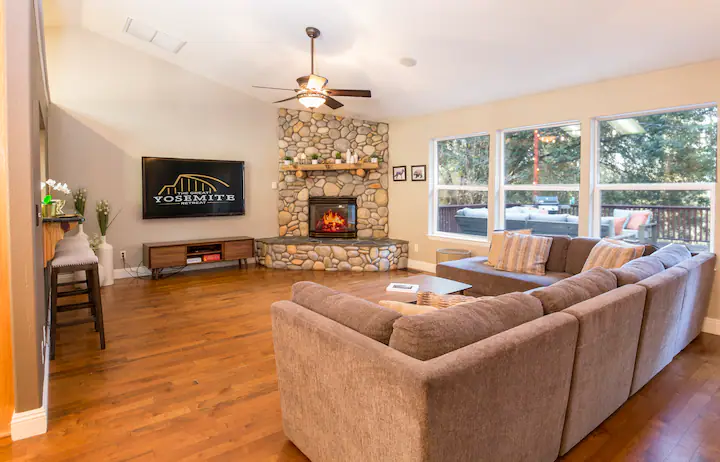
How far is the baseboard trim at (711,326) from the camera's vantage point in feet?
12.8

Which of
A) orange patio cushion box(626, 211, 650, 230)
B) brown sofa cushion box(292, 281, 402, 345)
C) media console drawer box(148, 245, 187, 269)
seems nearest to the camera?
brown sofa cushion box(292, 281, 402, 345)

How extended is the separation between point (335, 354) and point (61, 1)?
555 centimetres

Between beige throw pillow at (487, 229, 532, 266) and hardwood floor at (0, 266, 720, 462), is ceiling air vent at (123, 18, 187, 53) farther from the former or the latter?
beige throw pillow at (487, 229, 532, 266)

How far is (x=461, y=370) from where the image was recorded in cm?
145

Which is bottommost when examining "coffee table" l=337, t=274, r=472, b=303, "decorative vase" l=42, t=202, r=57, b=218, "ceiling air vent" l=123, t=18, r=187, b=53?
"coffee table" l=337, t=274, r=472, b=303

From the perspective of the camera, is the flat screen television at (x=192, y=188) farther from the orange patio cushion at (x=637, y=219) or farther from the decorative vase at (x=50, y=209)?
the orange patio cushion at (x=637, y=219)

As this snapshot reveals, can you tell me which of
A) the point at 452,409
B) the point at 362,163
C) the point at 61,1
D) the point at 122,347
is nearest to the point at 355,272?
the point at 362,163

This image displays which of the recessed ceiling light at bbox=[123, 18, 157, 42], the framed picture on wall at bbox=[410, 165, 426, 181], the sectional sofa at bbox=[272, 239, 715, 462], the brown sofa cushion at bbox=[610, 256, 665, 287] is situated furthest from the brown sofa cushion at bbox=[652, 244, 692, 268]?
the recessed ceiling light at bbox=[123, 18, 157, 42]

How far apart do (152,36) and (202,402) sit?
4965 millimetres

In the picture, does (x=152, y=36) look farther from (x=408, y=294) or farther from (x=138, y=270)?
(x=408, y=294)

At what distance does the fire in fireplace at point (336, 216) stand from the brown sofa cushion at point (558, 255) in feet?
11.6

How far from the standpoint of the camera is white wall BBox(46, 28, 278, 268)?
5.84 meters

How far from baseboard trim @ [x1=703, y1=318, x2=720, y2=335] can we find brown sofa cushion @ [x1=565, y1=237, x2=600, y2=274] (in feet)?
3.58

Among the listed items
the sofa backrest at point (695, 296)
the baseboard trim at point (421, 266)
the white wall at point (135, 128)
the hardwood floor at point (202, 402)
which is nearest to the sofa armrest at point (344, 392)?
the hardwood floor at point (202, 402)
